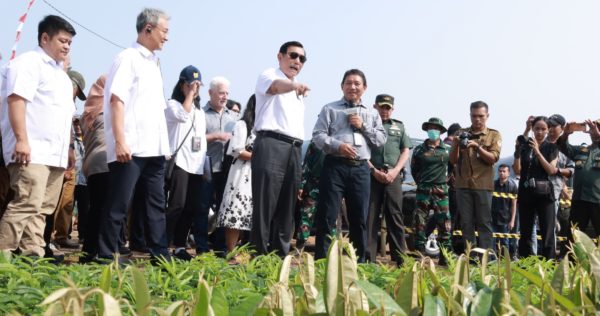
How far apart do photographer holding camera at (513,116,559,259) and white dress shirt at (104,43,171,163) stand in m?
4.92

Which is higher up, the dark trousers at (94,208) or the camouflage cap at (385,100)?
the camouflage cap at (385,100)

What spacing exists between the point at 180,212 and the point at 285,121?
1792 mm

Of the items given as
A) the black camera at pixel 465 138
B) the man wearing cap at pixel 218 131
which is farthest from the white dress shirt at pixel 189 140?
the black camera at pixel 465 138

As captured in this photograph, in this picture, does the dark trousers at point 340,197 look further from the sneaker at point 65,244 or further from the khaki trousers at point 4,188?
the sneaker at point 65,244

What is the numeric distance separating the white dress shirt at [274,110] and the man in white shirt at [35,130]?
4.57 feet

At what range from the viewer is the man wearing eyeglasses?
240 inches

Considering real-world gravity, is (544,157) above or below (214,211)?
above

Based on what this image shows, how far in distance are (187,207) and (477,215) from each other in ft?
9.73

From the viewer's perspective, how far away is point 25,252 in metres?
5.30

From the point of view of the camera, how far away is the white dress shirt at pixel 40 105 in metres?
5.27

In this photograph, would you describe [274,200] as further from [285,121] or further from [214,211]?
[214,211]

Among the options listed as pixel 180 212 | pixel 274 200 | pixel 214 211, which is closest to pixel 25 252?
pixel 274 200

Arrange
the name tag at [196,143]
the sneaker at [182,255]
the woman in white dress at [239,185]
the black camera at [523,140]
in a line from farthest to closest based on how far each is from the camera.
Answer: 1. the black camera at [523,140]
2. the woman in white dress at [239,185]
3. the name tag at [196,143]
4. the sneaker at [182,255]

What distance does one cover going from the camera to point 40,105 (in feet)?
17.7
